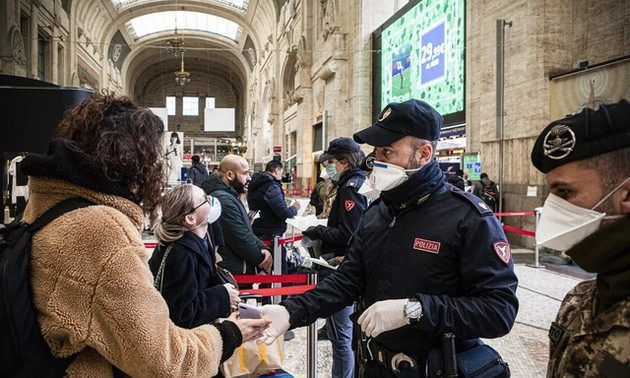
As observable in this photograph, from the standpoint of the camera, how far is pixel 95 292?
1.22 metres

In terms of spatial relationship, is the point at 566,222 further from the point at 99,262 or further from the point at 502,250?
the point at 99,262

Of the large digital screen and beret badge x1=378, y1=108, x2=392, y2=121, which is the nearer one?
beret badge x1=378, y1=108, x2=392, y2=121

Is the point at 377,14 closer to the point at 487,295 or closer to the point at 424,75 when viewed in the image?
the point at 424,75

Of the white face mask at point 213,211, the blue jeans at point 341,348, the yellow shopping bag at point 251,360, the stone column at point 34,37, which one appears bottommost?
the blue jeans at point 341,348

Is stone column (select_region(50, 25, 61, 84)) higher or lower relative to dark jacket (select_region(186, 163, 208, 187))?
higher

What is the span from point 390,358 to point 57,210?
4.14ft

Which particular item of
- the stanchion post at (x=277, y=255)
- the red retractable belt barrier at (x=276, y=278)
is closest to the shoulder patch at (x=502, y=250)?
the red retractable belt barrier at (x=276, y=278)

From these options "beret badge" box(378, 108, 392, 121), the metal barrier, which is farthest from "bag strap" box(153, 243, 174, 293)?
"beret badge" box(378, 108, 392, 121)

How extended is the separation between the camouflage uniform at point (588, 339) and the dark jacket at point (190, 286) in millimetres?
1637

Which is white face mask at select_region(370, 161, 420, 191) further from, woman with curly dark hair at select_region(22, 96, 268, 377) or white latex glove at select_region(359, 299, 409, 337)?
woman with curly dark hair at select_region(22, 96, 268, 377)

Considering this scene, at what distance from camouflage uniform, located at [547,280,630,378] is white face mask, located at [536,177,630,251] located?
12 cm

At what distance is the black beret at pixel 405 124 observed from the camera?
2.02m

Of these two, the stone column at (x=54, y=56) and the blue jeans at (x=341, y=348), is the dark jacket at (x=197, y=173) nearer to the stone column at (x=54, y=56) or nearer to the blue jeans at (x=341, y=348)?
the blue jeans at (x=341, y=348)

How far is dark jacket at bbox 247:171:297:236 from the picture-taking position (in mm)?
5172
